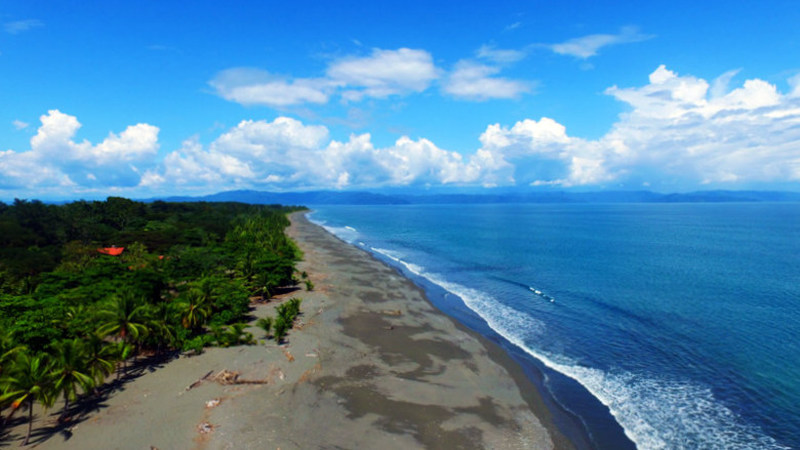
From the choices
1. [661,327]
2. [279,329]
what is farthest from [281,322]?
[661,327]

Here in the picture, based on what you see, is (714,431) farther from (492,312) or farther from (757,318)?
(757,318)

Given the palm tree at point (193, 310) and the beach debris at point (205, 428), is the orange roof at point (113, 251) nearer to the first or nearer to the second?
the palm tree at point (193, 310)

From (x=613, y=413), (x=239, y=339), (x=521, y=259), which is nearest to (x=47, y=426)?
(x=239, y=339)

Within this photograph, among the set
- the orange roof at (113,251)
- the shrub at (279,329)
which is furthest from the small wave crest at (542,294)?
the orange roof at (113,251)

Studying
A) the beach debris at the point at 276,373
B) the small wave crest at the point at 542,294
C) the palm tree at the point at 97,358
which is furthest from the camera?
the small wave crest at the point at 542,294

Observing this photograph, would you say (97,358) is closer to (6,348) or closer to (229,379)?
(6,348)
